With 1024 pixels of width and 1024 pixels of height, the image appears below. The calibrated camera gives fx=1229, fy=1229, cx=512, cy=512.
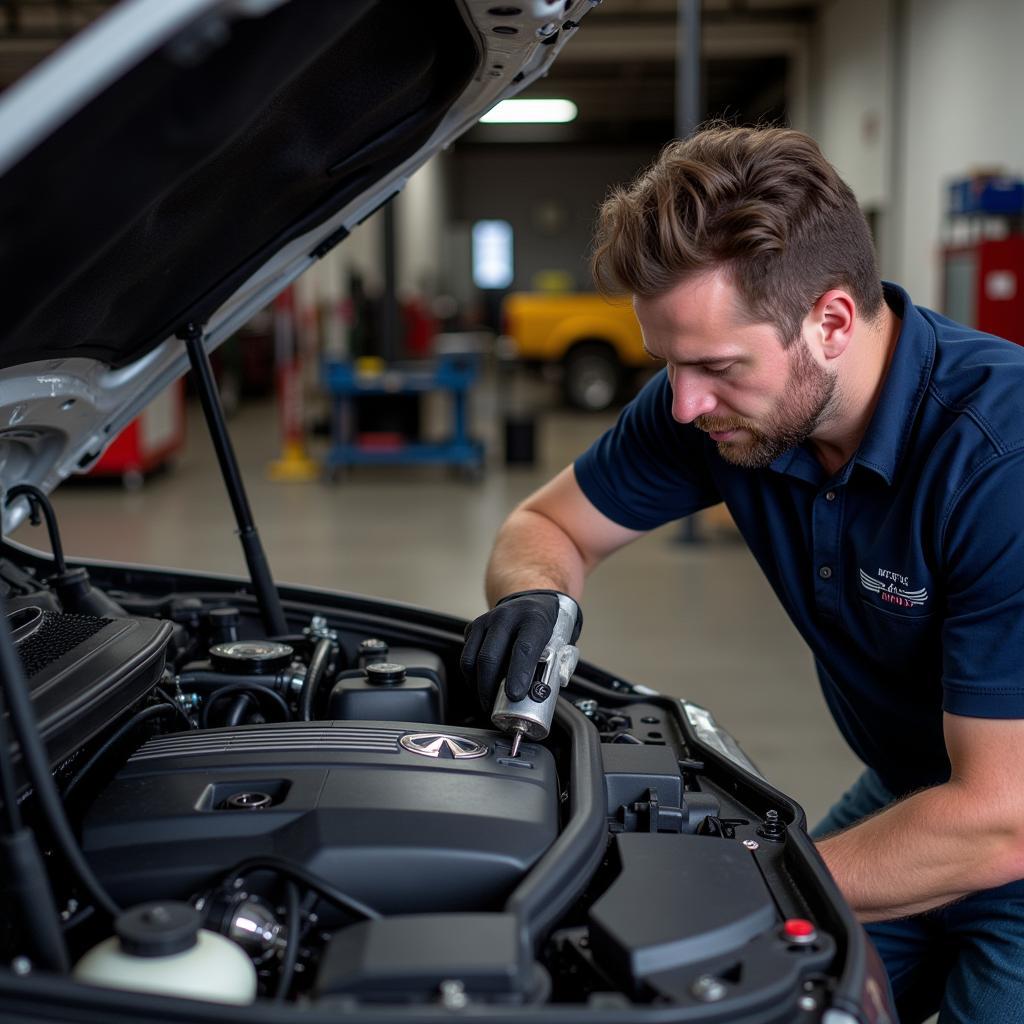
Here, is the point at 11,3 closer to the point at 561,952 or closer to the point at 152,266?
the point at 152,266

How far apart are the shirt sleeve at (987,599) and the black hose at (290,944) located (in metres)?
0.72

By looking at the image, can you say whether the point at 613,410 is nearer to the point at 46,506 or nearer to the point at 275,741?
the point at 46,506

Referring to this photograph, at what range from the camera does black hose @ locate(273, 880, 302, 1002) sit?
2.89 ft

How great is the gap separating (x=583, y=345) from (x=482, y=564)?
258 inches

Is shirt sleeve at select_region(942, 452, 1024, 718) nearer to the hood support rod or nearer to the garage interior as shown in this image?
the garage interior

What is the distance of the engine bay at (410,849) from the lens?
0.87 metres

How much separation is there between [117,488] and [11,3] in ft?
22.0

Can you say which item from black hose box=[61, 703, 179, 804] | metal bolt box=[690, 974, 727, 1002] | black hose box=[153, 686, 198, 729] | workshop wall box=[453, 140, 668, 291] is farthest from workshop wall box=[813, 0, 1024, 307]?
workshop wall box=[453, 140, 668, 291]

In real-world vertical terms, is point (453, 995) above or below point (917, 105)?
below

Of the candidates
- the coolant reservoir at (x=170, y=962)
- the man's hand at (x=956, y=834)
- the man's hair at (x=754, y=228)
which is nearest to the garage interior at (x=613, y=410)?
the man's hair at (x=754, y=228)

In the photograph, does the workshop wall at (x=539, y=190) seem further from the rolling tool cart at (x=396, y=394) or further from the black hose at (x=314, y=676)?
Answer: the black hose at (x=314, y=676)

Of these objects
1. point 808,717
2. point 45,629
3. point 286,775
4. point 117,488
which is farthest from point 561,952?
point 117,488

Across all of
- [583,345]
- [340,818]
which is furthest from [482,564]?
[583,345]

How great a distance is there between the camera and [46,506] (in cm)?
157
